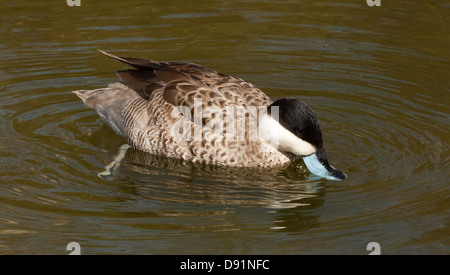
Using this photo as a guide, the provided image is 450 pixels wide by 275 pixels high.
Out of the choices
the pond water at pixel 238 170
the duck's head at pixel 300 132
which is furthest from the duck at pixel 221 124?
the pond water at pixel 238 170

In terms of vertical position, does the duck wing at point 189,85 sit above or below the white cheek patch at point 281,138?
above

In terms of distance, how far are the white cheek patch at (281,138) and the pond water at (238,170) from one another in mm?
317

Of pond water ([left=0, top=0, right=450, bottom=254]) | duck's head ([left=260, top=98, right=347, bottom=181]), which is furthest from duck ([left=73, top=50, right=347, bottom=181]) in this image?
pond water ([left=0, top=0, right=450, bottom=254])

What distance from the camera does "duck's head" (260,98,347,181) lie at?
870 cm

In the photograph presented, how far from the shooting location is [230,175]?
909cm

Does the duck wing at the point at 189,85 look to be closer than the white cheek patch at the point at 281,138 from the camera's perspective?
No

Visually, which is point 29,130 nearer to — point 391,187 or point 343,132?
point 343,132

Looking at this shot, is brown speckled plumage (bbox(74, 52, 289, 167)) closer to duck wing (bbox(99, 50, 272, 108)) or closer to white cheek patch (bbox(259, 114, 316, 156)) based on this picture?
duck wing (bbox(99, 50, 272, 108))

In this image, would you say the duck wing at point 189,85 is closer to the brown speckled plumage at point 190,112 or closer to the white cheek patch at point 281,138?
the brown speckled plumage at point 190,112

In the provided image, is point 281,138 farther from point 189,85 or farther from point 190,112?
point 189,85

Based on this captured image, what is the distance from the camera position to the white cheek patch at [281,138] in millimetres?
8914

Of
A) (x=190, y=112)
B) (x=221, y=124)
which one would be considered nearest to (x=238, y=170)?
(x=221, y=124)

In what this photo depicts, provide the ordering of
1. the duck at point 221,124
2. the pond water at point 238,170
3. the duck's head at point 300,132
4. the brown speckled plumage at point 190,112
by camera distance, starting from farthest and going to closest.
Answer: the brown speckled plumage at point 190,112
the duck at point 221,124
the duck's head at point 300,132
the pond water at point 238,170

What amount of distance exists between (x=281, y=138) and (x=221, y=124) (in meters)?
0.70
